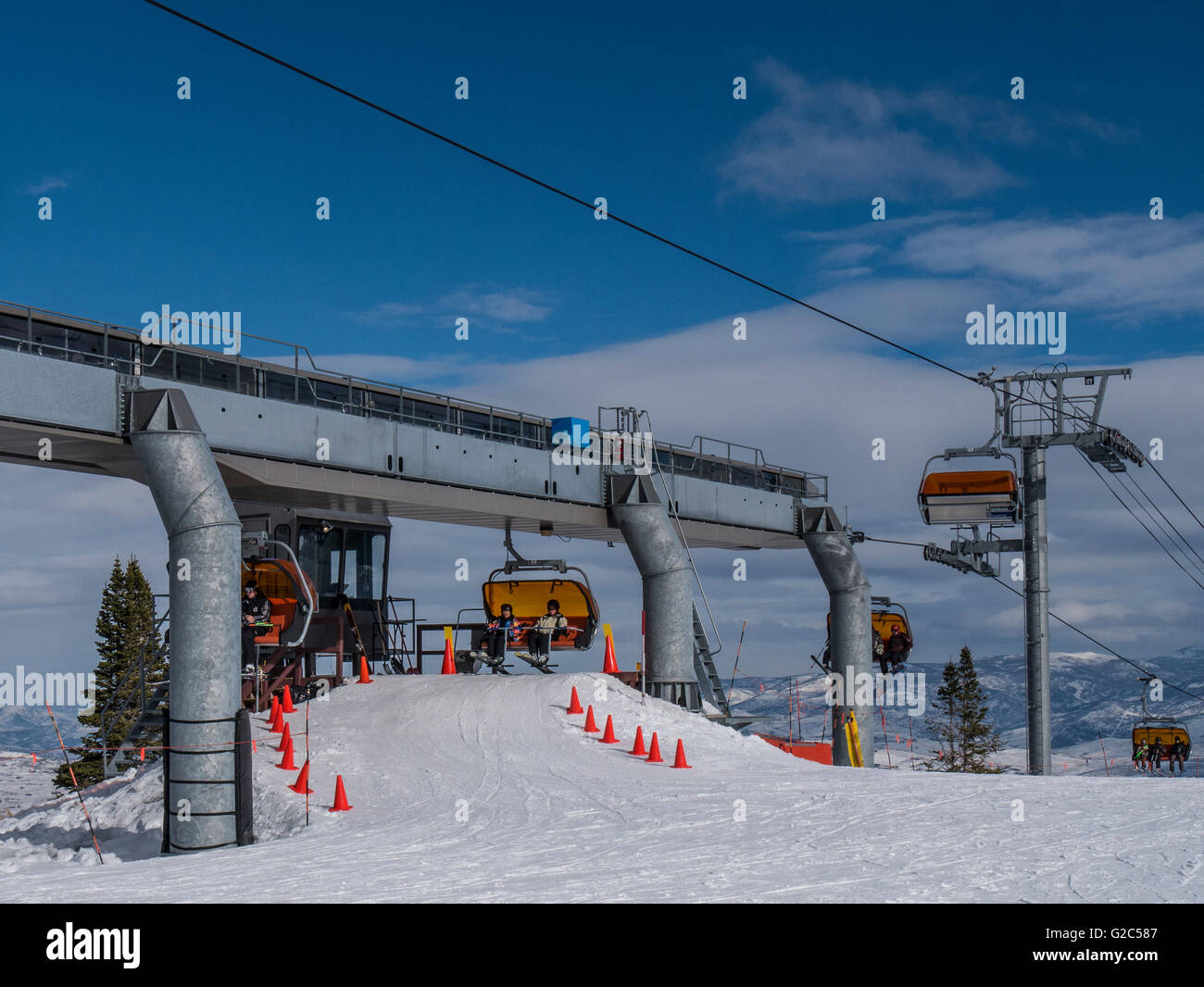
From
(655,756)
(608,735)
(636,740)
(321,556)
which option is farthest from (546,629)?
(655,756)

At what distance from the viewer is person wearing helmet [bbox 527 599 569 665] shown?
26.9 metres

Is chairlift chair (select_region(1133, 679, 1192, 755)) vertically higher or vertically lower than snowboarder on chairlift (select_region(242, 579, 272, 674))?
lower

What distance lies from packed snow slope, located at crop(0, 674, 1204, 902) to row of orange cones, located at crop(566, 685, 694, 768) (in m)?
0.21

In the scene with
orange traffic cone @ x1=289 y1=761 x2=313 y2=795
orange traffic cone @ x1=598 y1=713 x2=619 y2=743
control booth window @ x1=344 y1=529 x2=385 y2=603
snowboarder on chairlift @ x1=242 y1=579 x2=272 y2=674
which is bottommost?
orange traffic cone @ x1=289 y1=761 x2=313 y2=795

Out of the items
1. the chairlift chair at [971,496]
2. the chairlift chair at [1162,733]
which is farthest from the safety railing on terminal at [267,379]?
the chairlift chair at [1162,733]

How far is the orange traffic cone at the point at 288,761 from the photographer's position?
59.0 ft

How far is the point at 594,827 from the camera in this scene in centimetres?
1277

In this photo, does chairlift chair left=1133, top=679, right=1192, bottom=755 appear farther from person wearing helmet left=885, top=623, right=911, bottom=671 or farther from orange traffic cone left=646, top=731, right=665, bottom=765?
orange traffic cone left=646, top=731, right=665, bottom=765

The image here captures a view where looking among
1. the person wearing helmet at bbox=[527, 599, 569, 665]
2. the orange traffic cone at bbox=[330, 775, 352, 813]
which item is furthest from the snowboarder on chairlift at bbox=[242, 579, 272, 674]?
the person wearing helmet at bbox=[527, 599, 569, 665]

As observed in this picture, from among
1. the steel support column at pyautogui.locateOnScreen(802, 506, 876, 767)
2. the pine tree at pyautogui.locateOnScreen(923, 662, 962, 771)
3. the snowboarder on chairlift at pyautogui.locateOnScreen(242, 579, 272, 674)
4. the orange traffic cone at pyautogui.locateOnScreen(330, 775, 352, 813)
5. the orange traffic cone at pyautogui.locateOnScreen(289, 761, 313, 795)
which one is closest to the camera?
the orange traffic cone at pyautogui.locateOnScreen(330, 775, 352, 813)

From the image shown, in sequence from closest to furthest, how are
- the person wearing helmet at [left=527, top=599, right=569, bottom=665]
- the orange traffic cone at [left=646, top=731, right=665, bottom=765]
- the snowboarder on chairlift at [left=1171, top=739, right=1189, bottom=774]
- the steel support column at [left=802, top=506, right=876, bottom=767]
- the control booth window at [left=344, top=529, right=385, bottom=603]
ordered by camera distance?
the orange traffic cone at [left=646, top=731, right=665, bottom=765] → the person wearing helmet at [left=527, top=599, right=569, bottom=665] → the control booth window at [left=344, top=529, right=385, bottom=603] → the steel support column at [left=802, top=506, right=876, bottom=767] → the snowboarder on chairlift at [left=1171, top=739, right=1189, bottom=774]
